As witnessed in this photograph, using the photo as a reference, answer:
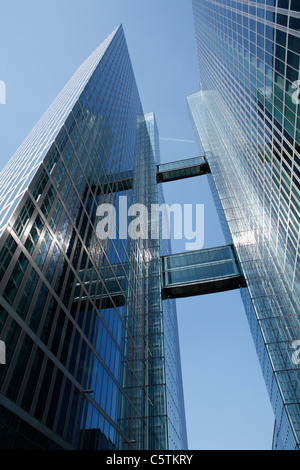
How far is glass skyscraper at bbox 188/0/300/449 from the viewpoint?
94.2 feet

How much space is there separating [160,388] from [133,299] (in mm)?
11207

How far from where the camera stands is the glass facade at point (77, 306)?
17594 mm

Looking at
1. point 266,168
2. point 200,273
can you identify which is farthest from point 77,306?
point 200,273

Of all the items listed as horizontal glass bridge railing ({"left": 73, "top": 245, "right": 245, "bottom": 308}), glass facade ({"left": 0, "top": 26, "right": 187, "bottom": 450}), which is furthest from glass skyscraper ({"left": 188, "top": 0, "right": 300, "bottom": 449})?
glass facade ({"left": 0, "top": 26, "right": 187, "bottom": 450})

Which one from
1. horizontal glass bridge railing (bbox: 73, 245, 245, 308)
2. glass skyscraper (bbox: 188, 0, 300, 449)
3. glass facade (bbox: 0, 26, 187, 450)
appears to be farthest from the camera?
horizontal glass bridge railing (bbox: 73, 245, 245, 308)

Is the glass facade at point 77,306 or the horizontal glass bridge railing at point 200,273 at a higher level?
the horizontal glass bridge railing at point 200,273

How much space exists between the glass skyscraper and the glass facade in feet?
45.7

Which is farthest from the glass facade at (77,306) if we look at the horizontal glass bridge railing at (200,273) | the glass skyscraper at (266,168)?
the glass skyscraper at (266,168)

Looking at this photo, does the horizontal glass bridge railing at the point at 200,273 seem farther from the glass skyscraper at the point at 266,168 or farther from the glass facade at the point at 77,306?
the glass facade at the point at 77,306

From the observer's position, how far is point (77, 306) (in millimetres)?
25281

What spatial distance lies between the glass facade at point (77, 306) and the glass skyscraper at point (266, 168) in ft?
45.7

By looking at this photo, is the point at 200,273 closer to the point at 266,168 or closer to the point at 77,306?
the point at 266,168

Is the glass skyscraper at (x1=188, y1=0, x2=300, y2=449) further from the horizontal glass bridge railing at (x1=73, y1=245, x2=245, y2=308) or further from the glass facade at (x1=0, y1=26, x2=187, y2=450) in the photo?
the glass facade at (x1=0, y1=26, x2=187, y2=450)

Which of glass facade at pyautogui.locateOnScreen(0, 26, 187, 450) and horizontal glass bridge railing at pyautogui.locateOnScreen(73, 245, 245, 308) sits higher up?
horizontal glass bridge railing at pyautogui.locateOnScreen(73, 245, 245, 308)
